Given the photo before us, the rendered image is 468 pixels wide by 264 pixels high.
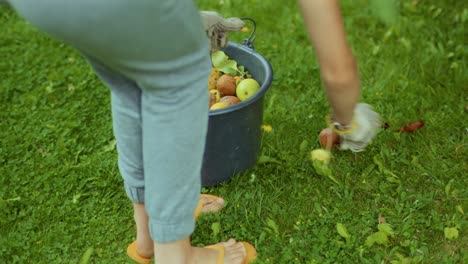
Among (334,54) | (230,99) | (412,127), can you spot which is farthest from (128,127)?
(412,127)

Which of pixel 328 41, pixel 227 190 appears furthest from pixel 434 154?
pixel 328 41

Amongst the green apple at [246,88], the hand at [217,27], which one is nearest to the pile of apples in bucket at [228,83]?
the green apple at [246,88]

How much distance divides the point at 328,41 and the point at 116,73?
52 centimetres

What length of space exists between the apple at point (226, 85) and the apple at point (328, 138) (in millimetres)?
373

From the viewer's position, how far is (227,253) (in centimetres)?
207

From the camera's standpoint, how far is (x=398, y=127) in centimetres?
263

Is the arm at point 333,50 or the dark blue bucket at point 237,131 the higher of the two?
the arm at point 333,50

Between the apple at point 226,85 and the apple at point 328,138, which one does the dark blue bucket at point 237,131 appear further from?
the apple at point 328,138

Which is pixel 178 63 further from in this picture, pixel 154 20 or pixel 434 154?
pixel 434 154

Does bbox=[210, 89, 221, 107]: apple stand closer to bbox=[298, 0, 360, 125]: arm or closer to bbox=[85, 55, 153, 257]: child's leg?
bbox=[85, 55, 153, 257]: child's leg

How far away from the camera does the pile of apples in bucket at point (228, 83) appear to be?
2.37 meters

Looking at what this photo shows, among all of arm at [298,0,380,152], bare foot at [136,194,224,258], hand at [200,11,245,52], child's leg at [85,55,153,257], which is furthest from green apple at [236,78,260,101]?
arm at [298,0,380,152]

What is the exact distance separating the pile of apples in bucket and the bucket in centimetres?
4

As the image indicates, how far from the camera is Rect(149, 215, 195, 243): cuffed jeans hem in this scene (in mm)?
1649
